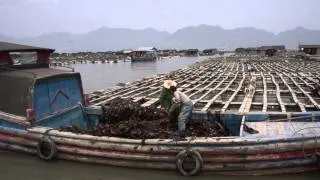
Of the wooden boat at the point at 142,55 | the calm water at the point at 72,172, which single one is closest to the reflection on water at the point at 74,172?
the calm water at the point at 72,172

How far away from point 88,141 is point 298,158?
13.8 ft

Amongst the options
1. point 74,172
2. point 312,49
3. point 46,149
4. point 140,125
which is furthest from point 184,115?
point 312,49

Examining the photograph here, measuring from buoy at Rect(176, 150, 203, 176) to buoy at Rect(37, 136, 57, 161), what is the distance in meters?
2.87

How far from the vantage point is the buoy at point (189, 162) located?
7512 mm

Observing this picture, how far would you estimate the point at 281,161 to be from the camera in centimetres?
735

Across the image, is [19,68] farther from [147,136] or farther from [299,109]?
[299,109]

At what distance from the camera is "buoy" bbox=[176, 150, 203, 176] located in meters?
7.51

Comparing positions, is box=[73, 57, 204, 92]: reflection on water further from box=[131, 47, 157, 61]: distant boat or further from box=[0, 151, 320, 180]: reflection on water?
box=[0, 151, 320, 180]: reflection on water

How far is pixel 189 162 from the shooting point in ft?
24.9

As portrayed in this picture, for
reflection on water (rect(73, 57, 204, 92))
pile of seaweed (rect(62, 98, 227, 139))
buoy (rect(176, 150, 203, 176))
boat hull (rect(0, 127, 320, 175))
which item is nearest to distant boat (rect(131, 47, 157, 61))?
reflection on water (rect(73, 57, 204, 92))

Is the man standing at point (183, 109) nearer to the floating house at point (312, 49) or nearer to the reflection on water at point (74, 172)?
the reflection on water at point (74, 172)

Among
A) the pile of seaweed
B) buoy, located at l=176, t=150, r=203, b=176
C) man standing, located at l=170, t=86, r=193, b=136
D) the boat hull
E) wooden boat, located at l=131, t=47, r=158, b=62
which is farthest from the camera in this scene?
wooden boat, located at l=131, t=47, r=158, b=62

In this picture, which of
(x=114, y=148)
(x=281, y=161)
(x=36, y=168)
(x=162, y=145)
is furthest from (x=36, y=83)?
(x=281, y=161)

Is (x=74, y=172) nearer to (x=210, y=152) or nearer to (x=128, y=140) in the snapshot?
(x=128, y=140)
